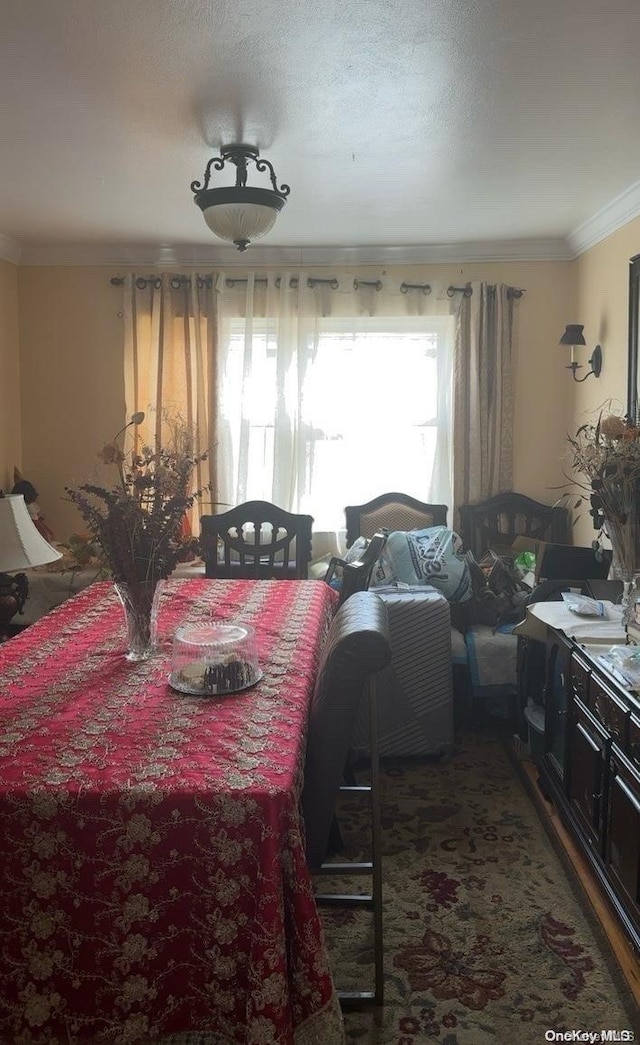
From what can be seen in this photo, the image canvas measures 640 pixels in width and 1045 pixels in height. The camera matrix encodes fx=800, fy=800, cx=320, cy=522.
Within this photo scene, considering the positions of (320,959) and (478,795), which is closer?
(320,959)

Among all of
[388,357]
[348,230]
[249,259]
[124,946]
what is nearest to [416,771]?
[124,946]

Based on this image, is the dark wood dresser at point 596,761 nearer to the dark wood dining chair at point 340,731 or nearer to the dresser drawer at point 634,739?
the dresser drawer at point 634,739

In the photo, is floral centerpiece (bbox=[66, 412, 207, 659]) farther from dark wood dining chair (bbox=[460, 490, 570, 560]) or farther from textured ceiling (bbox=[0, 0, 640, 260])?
dark wood dining chair (bbox=[460, 490, 570, 560])

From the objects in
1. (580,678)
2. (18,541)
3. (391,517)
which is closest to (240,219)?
(18,541)

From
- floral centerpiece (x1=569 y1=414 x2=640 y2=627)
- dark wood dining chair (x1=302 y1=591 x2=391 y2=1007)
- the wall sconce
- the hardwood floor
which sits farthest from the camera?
the wall sconce

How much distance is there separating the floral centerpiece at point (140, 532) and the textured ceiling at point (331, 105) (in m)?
1.01

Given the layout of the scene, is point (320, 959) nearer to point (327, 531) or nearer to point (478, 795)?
point (478, 795)

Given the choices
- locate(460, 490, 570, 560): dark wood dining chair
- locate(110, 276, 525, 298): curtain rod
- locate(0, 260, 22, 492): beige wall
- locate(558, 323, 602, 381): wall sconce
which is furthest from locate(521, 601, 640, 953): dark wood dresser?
locate(0, 260, 22, 492): beige wall

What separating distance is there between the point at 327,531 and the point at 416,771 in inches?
70.4

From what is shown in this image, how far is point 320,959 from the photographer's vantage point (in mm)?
1521

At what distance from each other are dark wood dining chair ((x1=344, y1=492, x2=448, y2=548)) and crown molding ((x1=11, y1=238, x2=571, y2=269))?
1.43 meters

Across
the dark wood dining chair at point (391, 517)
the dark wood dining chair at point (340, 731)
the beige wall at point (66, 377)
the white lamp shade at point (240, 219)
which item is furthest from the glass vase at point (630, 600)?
the beige wall at point (66, 377)

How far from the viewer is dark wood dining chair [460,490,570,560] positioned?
4.61 meters

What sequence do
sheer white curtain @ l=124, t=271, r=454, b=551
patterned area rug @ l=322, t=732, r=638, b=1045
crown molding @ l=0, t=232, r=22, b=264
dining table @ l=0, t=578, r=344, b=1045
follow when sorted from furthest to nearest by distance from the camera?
sheer white curtain @ l=124, t=271, r=454, b=551, crown molding @ l=0, t=232, r=22, b=264, patterned area rug @ l=322, t=732, r=638, b=1045, dining table @ l=0, t=578, r=344, b=1045
